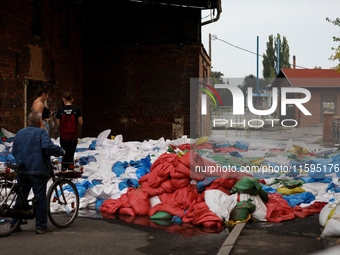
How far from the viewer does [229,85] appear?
8.47 meters

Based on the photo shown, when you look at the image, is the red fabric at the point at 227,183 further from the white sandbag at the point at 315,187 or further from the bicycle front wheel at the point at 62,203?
the bicycle front wheel at the point at 62,203

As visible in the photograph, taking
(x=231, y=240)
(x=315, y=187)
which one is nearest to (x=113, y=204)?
(x=231, y=240)

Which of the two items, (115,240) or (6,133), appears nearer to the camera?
(115,240)

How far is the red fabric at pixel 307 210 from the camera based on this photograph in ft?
21.6

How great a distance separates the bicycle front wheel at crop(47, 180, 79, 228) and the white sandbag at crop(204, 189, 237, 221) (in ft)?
6.67

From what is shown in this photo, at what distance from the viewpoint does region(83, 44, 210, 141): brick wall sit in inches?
678

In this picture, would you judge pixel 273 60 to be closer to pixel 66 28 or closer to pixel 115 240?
pixel 66 28

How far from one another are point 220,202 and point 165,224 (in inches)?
36.0

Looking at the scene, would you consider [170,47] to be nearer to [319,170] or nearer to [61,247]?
[319,170]

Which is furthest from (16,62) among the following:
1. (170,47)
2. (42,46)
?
(170,47)

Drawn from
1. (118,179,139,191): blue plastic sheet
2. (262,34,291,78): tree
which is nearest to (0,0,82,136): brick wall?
(118,179,139,191): blue plastic sheet

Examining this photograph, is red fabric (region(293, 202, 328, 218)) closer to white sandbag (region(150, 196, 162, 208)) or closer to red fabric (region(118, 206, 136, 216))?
white sandbag (region(150, 196, 162, 208))

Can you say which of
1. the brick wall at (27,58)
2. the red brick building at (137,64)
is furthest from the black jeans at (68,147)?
the red brick building at (137,64)

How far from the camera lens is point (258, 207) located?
6.52 metres
